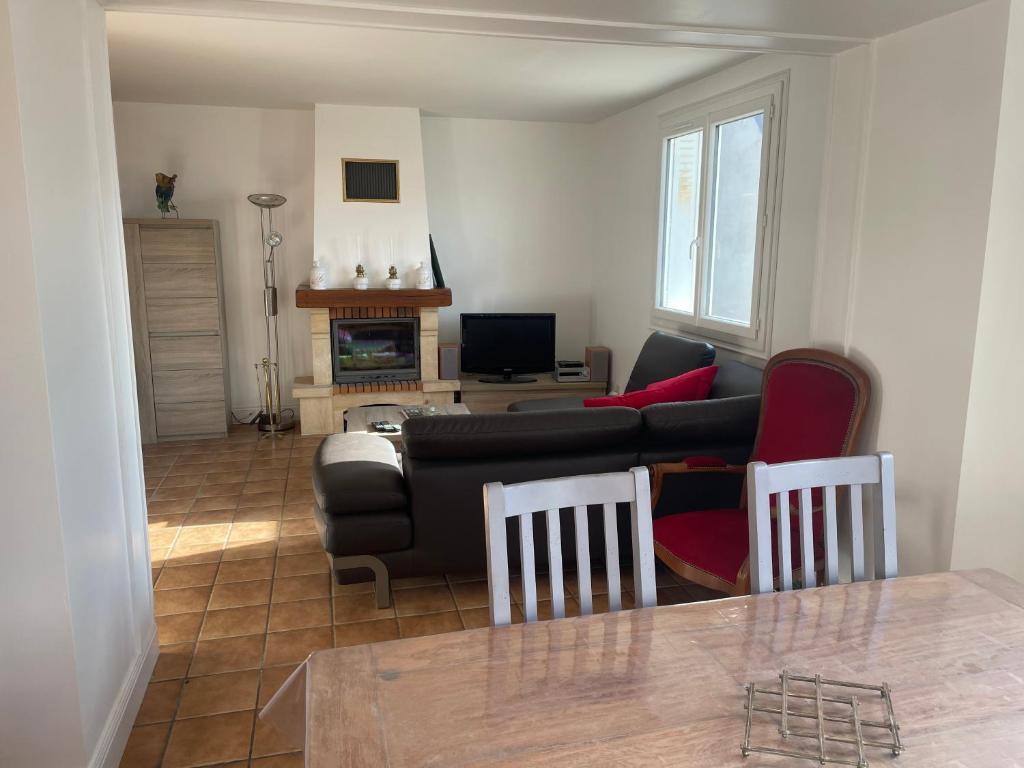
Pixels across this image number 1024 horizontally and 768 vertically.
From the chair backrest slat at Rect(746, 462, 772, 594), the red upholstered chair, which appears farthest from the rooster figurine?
the chair backrest slat at Rect(746, 462, 772, 594)

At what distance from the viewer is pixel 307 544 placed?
12.1 ft

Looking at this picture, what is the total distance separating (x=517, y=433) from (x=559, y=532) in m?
1.32

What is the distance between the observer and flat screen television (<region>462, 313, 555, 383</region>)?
6.18 metres

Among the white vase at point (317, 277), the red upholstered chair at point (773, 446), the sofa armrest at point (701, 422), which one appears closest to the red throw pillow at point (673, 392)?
the sofa armrest at point (701, 422)

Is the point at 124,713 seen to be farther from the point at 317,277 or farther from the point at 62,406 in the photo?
the point at 317,277

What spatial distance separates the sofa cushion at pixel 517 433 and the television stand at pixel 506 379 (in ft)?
10.3

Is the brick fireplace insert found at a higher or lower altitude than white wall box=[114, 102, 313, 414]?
lower

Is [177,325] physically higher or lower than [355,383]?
higher

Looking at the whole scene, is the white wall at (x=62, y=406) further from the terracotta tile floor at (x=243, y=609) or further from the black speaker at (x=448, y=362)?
the black speaker at (x=448, y=362)

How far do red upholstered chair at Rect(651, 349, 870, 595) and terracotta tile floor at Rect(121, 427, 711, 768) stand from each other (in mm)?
463

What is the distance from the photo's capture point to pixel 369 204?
5.86 meters

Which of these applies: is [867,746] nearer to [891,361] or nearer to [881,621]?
[881,621]

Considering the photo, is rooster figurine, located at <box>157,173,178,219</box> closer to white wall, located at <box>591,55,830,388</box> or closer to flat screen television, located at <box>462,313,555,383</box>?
flat screen television, located at <box>462,313,555,383</box>

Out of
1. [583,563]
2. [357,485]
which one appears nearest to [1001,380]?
[583,563]
